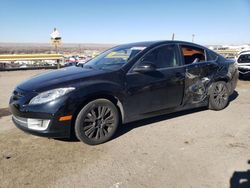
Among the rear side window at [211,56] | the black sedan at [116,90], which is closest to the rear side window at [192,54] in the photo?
the black sedan at [116,90]

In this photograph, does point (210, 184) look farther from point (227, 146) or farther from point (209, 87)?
point (209, 87)

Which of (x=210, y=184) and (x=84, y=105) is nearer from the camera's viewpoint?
(x=210, y=184)

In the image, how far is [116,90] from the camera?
14.5 feet

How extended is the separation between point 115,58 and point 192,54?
1.76m

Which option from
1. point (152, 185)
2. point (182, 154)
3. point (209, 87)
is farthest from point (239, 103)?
point (152, 185)

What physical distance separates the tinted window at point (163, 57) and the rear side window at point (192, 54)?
296mm

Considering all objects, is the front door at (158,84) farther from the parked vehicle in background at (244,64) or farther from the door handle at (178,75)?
the parked vehicle in background at (244,64)

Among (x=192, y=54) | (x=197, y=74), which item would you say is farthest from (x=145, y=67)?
(x=192, y=54)

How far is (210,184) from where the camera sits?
10.2ft

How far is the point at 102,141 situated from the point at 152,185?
148 cm

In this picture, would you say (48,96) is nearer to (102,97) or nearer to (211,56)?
(102,97)

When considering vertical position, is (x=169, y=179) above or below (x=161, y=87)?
below

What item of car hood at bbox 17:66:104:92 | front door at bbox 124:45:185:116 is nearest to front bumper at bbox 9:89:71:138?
car hood at bbox 17:66:104:92

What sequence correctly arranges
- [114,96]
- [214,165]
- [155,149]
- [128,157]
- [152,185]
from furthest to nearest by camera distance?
[114,96], [155,149], [128,157], [214,165], [152,185]
